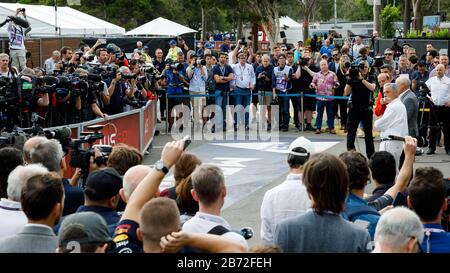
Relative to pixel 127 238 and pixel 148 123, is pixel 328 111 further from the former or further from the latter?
pixel 127 238

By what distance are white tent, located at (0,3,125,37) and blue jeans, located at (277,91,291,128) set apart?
49.7 feet

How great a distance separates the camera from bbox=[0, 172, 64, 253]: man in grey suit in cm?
533

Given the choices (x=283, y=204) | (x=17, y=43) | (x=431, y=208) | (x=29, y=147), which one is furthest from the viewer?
(x=17, y=43)

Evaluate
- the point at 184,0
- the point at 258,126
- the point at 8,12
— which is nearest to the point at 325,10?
the point at 184,0

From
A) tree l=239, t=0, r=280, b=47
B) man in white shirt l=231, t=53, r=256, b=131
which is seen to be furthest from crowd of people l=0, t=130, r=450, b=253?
tree l=239, t=0, r=280, b=47

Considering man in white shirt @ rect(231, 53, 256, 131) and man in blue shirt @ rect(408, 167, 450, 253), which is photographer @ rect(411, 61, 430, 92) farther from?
man in blue shirt @ rect(408, 167, 450, 253)

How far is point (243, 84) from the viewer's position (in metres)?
21.7

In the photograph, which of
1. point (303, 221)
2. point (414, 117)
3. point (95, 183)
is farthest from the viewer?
point (414, 117)

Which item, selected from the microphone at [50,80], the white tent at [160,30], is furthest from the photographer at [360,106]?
the white tent at [160,30]

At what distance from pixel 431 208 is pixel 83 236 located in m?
2.32

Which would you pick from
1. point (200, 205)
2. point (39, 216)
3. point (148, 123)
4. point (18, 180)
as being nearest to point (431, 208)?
point (200, 205)
